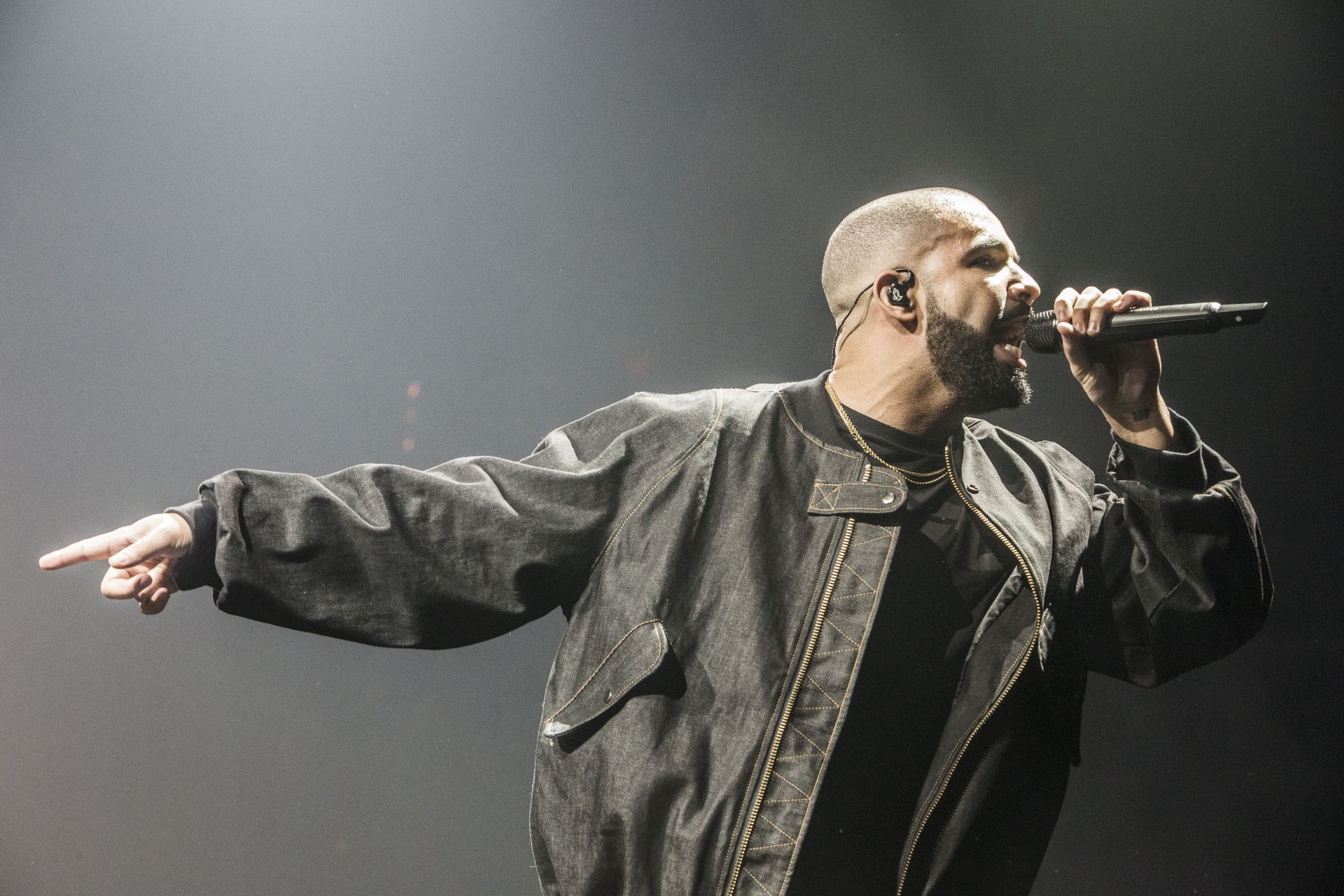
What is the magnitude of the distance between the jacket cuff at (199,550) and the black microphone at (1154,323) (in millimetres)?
1090

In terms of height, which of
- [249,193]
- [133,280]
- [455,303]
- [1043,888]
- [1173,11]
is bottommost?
[1043,888]

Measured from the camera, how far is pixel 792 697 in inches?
45.9

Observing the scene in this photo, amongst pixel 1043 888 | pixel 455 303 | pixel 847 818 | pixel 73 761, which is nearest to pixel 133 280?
pixel 455 303

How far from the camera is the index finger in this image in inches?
37.7

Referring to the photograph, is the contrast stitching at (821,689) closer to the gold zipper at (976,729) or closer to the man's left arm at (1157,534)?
the gold zipper at (976,729)

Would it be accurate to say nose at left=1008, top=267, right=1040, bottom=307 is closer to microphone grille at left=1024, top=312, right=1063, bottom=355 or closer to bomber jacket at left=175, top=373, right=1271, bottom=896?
microphone grille at left=1024, top=312, right=1063, bottom=355

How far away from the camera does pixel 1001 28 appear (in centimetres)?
172

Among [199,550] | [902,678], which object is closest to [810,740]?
[902,678]

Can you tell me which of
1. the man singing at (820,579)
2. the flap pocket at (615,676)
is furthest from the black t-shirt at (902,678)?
the flap pocket at (615,676)

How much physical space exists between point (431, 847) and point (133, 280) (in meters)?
0.99

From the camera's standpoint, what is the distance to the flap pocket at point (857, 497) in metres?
1.22

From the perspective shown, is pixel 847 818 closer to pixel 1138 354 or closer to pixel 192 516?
pixel 1138 354

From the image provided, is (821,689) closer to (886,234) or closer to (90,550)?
(886,234)

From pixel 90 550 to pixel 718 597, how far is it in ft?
2.33
